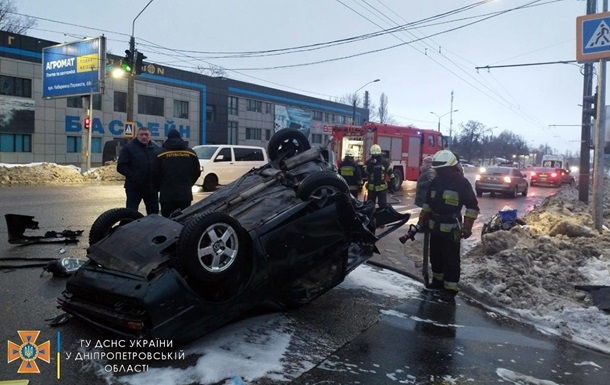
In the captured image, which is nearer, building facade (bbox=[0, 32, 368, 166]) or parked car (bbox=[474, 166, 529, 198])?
parked car (bbox=[474, 166, 529, 198])

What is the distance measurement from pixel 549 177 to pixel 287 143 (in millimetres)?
29373

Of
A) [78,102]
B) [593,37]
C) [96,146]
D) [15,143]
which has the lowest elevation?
[15,143]

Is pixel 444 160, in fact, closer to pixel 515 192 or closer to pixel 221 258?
pixel 221 258

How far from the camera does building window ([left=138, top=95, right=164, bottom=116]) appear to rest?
3831cm

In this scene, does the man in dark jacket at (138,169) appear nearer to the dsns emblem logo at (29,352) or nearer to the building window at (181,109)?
the dsns emblem logo at (29,352)

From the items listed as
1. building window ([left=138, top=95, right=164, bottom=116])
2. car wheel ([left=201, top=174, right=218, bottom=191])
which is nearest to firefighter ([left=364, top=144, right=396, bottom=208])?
car wheel ([left=201, top=174, right=218, bottom=191])

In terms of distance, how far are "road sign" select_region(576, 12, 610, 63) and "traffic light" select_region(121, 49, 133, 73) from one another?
53.4 ft

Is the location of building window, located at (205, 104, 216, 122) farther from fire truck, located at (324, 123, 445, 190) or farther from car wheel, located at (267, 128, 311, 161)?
car wheel, located at (267, 128, 311, 161)

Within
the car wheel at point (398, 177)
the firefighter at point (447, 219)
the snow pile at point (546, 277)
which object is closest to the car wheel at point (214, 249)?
the firefighter at point (447, 219)

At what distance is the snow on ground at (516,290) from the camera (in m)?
3.29

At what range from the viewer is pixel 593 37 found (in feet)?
29.6

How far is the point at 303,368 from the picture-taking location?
3.32m

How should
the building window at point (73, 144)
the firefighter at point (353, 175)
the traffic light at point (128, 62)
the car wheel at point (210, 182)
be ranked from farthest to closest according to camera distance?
the building window at point (73, 144) → the traffic light at point (128, 62) → the car wheel at point (210, 182) → the firefighter at point (353, 175)

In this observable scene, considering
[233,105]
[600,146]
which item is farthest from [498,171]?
[233,105]
